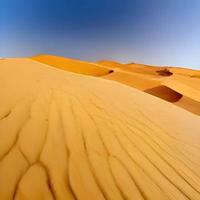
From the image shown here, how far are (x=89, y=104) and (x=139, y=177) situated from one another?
65.0 inches

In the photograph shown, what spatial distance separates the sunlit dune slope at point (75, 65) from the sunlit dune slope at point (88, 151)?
12.5 metres

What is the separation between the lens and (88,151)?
214 cm

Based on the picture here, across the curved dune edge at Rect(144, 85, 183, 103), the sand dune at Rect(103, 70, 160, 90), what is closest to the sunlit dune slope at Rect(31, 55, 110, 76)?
the sand dune at Rect(103, 70, 160, 90)

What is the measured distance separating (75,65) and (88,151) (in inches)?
666

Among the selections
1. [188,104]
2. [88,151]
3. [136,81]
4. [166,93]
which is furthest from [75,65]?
[88,151]

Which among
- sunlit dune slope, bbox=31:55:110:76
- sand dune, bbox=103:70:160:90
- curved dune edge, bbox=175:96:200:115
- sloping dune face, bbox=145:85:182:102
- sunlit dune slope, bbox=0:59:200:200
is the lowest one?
sunlit dune slope, bbox=31:55:110:76

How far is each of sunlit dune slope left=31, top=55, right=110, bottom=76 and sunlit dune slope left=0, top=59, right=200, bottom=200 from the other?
12.5m

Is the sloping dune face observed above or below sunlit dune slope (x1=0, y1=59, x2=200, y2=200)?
below

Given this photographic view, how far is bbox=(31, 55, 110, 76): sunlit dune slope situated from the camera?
55.0 ft

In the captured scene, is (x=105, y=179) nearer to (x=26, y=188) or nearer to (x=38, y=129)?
(x=26, y=188)

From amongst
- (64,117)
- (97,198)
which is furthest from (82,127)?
(97,198)

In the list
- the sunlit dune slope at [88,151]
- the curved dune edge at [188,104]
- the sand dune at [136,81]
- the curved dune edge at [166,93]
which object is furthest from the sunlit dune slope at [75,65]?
the sunlit dune slope at [88,151]

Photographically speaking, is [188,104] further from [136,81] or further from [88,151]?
[88,151]

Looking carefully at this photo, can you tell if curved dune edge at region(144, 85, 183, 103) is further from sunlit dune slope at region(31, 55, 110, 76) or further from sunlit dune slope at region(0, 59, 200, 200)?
sunlit dune slope at region(31, 55, 110, 76)
